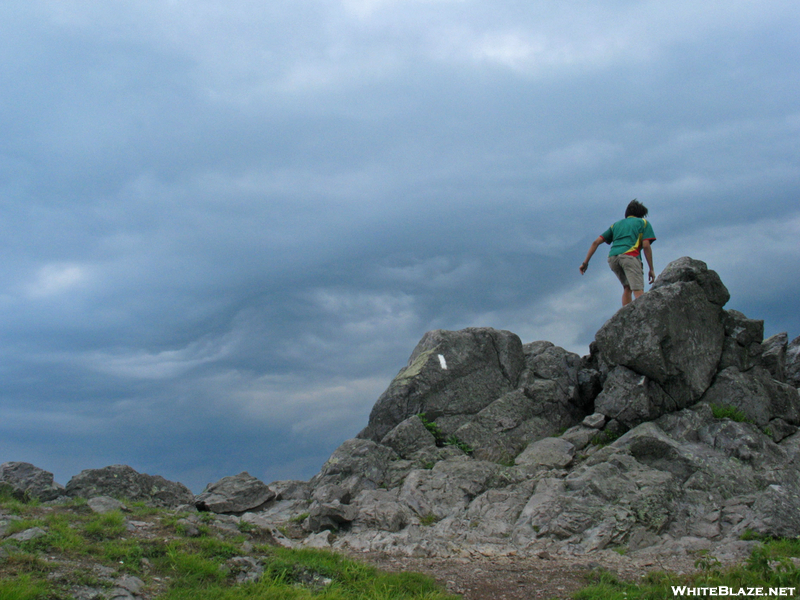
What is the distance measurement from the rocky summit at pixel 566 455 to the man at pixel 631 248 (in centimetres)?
135

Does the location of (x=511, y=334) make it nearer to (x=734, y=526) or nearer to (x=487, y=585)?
(x=734, y=526)

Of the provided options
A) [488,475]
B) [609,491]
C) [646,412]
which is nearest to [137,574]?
[488,475]

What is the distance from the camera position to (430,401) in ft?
84.5

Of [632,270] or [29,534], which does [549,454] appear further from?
[29,534]

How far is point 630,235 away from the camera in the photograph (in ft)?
85.3

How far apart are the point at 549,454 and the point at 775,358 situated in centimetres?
1251

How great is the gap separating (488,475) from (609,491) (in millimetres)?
4242

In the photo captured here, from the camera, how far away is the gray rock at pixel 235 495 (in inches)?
869

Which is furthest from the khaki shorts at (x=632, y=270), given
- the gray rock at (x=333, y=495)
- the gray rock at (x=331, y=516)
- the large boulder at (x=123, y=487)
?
the large boulder at (x=123, y=487)

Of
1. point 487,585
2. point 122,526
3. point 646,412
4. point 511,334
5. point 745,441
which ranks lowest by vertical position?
point 487,585

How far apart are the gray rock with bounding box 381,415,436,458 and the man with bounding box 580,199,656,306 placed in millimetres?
10959

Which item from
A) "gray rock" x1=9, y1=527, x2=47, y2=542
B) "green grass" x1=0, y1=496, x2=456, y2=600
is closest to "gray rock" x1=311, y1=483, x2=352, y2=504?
"green grass" x1=0, y1=496, x2=456, y2=600

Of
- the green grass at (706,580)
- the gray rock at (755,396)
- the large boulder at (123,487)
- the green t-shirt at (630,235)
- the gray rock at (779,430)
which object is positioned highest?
the green t-shirt at (630,235)

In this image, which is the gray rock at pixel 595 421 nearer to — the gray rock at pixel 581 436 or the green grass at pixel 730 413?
the gray rock at pixel 581 436
